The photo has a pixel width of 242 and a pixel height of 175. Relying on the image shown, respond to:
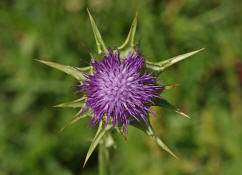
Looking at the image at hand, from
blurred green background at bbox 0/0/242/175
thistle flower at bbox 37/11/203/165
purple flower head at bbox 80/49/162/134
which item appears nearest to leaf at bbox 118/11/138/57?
thistle flower at bbox 37/11/203/165

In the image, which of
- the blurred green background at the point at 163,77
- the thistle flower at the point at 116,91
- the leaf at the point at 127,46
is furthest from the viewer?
the blurred green background at the point at 163,77

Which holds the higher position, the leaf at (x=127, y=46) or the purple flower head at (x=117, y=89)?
the leaf at (x=127, y=46)

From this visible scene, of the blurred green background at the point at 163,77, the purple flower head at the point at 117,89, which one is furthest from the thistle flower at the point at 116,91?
the blurred green background at the point at 163,77

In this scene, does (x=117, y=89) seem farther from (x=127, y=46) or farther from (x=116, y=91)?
(x=127, y=46)

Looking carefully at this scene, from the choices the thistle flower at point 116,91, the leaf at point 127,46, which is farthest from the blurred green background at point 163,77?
the thistle flower at point 116,91

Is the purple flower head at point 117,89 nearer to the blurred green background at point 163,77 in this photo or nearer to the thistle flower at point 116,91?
the thistle flower at point 116,91

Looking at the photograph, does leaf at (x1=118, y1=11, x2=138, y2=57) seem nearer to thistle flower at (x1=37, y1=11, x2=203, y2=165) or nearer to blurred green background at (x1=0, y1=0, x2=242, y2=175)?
thistle flower at (x1=37, y1=11, x2=203, y2=165)

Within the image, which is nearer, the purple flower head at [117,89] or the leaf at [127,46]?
the purple flower head at [117,89]

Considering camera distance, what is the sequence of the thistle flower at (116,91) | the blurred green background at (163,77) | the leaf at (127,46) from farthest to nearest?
the blurred green background at (163,77) → the leaf at (127,46) → the thistle flower at (116,91)
